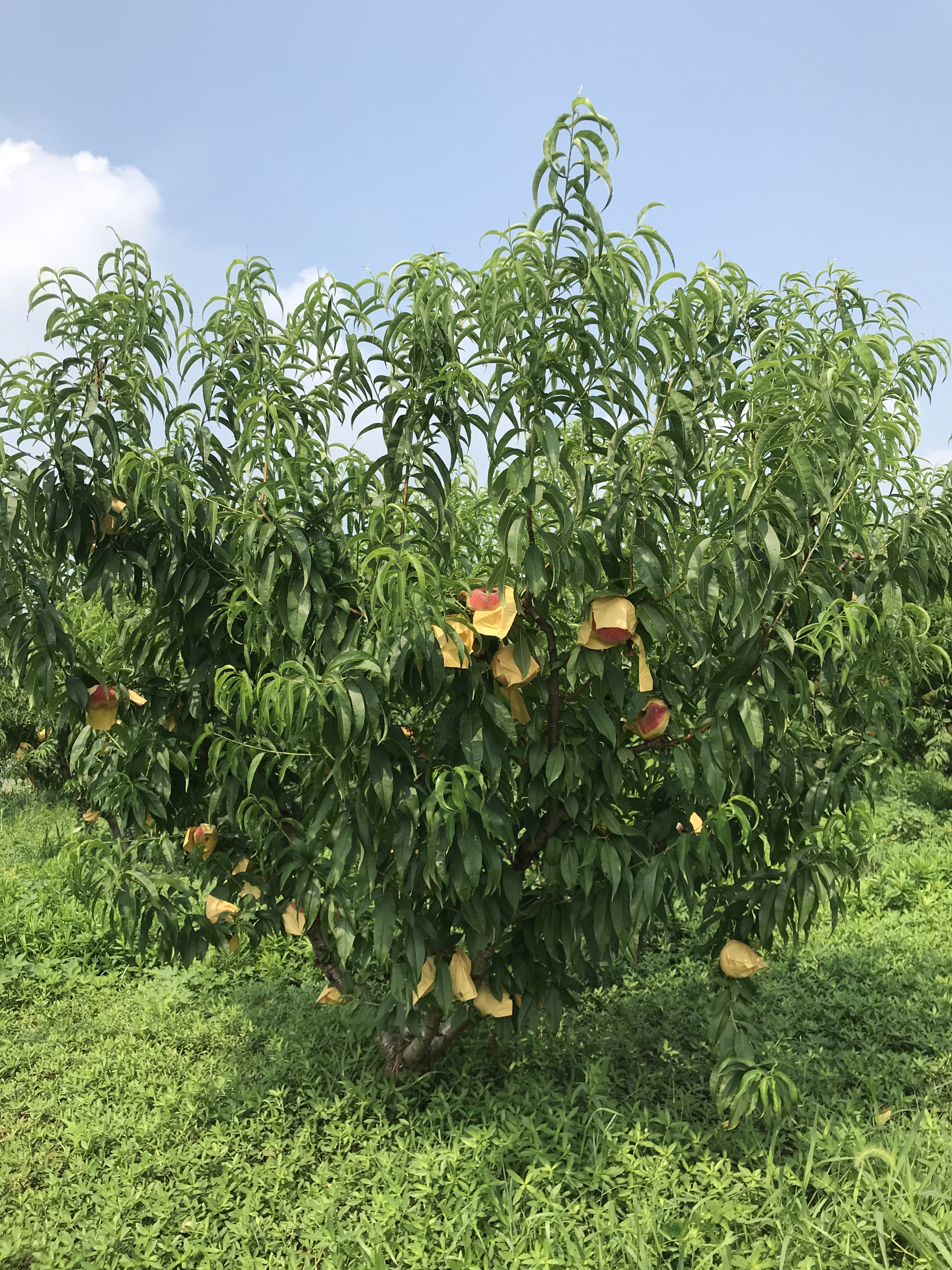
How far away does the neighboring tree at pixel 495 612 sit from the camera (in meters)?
1.84

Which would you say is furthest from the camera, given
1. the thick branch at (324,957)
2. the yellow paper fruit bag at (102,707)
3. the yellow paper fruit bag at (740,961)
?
the thick branch at (324,957)

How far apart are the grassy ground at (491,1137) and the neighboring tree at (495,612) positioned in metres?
0.27

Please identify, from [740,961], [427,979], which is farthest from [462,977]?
[740,961]

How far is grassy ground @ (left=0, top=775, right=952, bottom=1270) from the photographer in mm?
2137

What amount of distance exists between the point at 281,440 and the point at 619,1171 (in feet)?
6.46

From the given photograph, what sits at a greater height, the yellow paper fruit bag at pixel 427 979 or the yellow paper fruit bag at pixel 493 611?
the yellow paper fruit bag at pixel 493 611

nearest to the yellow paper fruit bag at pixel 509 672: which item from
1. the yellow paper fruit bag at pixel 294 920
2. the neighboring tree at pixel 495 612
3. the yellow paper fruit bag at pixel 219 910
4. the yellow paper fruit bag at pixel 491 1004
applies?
the neighboring tree at pixel 495 612

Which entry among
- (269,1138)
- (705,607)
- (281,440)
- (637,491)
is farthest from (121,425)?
(269,1138)

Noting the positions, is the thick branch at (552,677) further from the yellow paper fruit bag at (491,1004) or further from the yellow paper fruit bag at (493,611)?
the yellow paper fruit bag at (491,1004)

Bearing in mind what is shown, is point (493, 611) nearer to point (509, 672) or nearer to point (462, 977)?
point (509, 672)

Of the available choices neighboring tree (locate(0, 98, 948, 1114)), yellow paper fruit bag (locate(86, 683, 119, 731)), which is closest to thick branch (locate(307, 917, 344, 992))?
neighboring tree (locate(0, 98, 948, 1114))

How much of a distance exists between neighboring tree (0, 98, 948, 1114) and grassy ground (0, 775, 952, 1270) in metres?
0.27

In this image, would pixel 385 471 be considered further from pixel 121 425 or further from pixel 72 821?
pixel 72 821

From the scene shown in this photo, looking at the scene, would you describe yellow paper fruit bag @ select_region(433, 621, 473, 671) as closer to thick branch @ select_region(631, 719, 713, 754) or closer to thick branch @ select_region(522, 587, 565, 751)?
thick branch @ select_region(522, 587, 565, 751)
